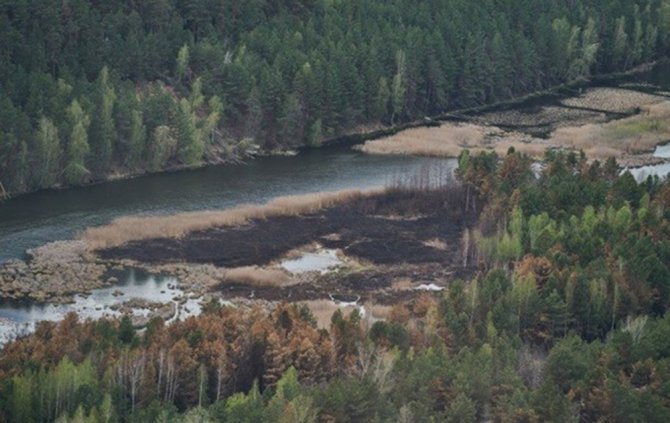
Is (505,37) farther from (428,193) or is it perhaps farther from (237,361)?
(237,361)

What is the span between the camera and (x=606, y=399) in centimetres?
5219

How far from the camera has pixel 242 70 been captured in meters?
108

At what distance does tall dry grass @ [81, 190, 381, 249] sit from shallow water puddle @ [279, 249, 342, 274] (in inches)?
259

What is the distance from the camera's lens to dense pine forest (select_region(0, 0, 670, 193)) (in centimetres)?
9250

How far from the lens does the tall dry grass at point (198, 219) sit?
264 ft

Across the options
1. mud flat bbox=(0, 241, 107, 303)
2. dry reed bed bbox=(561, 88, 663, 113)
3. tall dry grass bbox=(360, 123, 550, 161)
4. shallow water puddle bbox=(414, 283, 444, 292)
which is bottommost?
shallow water puddle bbox=(414, 283, 444, 292)

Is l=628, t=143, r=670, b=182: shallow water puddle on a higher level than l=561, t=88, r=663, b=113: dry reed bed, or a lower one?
lower

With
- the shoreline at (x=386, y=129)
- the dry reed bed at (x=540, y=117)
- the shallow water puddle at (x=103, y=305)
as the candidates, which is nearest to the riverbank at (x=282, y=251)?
the shallow water puddle at (x=103, y=305)

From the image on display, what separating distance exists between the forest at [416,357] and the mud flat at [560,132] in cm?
3512

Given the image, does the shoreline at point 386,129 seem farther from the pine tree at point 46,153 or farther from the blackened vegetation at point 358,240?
the blackened vegetation at point 358,240

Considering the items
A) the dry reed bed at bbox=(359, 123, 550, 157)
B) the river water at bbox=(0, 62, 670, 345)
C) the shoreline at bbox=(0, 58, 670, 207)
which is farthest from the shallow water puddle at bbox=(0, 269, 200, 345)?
the dry reed bed at bbox=(359, 123, 550, 157)

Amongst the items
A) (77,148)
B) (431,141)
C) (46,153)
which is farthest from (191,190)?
(431,141)

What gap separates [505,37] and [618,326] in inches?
2824

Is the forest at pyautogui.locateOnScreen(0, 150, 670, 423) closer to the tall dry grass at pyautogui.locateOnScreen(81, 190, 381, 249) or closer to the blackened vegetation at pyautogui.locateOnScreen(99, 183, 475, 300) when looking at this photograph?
the blackened vegetation at pyautogui.locateOnScreen(99, 183, 475, 300)
